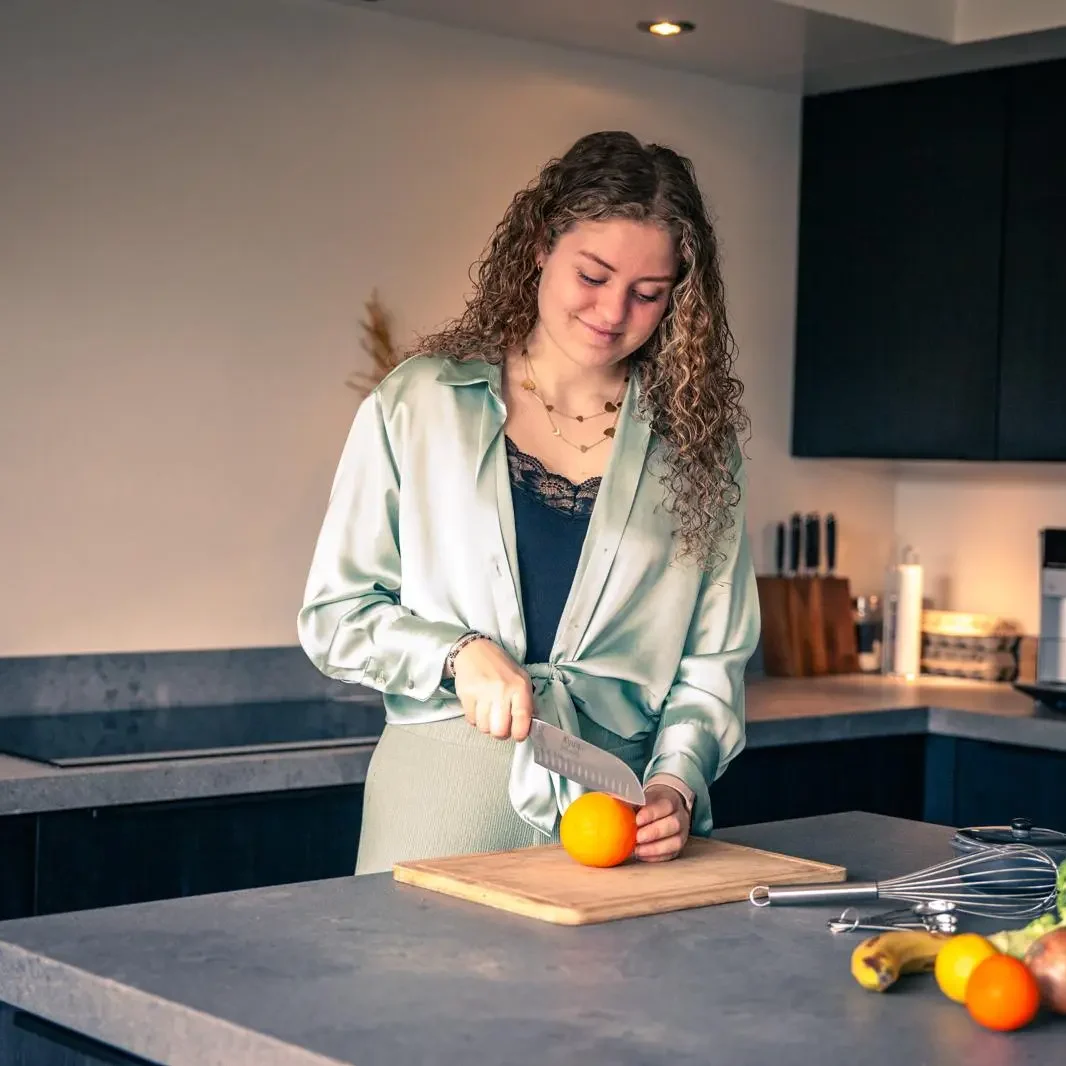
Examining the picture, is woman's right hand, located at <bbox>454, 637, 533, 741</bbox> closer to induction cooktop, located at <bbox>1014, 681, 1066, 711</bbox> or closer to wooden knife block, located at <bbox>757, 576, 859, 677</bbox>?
induction cooktop, located at <bbox>1014, 681, 1066, 711</bbox>

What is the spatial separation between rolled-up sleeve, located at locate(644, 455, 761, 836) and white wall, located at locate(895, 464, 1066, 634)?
6.72 ft

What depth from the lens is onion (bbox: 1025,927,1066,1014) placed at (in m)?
1.27

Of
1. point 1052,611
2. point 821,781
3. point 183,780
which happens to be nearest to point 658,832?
point 183,780

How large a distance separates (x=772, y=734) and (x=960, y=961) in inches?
76.9

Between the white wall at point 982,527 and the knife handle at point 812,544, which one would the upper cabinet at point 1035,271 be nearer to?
the white wall at point 982,527

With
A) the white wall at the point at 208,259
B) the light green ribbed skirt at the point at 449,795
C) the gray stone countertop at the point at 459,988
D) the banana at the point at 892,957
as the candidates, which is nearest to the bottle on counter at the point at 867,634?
the white wall at the point at 208,259

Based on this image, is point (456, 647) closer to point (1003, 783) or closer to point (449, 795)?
point (449, 795)

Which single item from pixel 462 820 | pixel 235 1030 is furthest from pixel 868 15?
pixel 235 1030

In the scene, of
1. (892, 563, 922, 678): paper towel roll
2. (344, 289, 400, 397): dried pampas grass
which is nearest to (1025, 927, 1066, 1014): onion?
Result: (344, 289, 400, 397): dried pampas grass

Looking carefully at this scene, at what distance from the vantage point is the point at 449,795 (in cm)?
193

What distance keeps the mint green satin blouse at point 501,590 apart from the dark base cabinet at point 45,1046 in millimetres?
556

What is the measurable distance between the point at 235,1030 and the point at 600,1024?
25 centimetres

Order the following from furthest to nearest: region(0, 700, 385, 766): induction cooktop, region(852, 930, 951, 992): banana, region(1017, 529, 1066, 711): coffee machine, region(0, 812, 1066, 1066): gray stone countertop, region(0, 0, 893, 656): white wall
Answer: region(1017, 529, 1066, 711): coffee machine → region(0, 0, 893, 656): white wall → region(0, 700, 385, 766): induction cooktop → region(852, 930, 951, 992): banana → region(0, 812, 1066, 1066): gray stone countertop

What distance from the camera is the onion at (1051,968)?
1.27 meters
